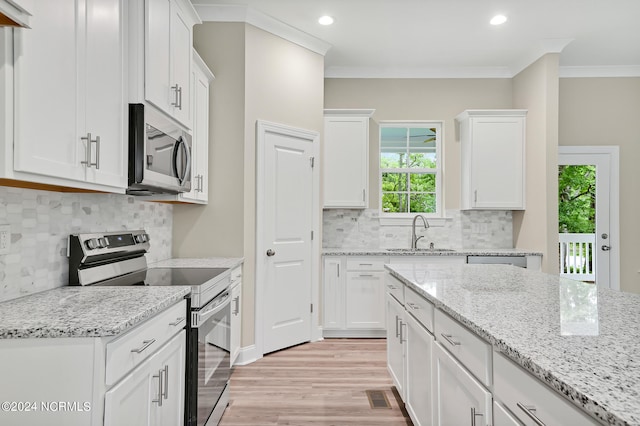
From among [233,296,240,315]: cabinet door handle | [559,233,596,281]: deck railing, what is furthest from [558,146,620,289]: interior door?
[233,296,240,315]: cabinet door handle

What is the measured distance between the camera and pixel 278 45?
146 inches

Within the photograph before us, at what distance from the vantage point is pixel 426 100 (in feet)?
15.6

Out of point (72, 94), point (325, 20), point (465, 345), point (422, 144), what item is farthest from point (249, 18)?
point (465, 345)

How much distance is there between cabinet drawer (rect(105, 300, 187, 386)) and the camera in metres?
1.16

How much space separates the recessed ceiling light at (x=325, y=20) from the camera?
138 inches

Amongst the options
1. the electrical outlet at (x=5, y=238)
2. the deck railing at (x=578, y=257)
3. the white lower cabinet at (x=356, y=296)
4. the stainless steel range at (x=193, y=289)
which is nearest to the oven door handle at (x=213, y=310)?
the stainless steel range at (x=193, y=289)

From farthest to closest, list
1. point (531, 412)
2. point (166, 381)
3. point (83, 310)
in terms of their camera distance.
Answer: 1. point (166, 381)
2. point (83, 310)
3. point (531, 412)

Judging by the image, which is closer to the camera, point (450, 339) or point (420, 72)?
point (450, 339)

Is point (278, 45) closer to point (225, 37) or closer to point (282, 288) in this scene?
point (225, 37)

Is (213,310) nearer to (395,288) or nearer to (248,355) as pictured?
(395,288)

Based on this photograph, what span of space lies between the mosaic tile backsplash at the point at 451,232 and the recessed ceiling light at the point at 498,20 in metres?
2.06

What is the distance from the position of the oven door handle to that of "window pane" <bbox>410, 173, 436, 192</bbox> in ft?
10.2

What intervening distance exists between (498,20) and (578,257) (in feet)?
9.36

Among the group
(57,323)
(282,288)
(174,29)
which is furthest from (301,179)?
(57,323)
